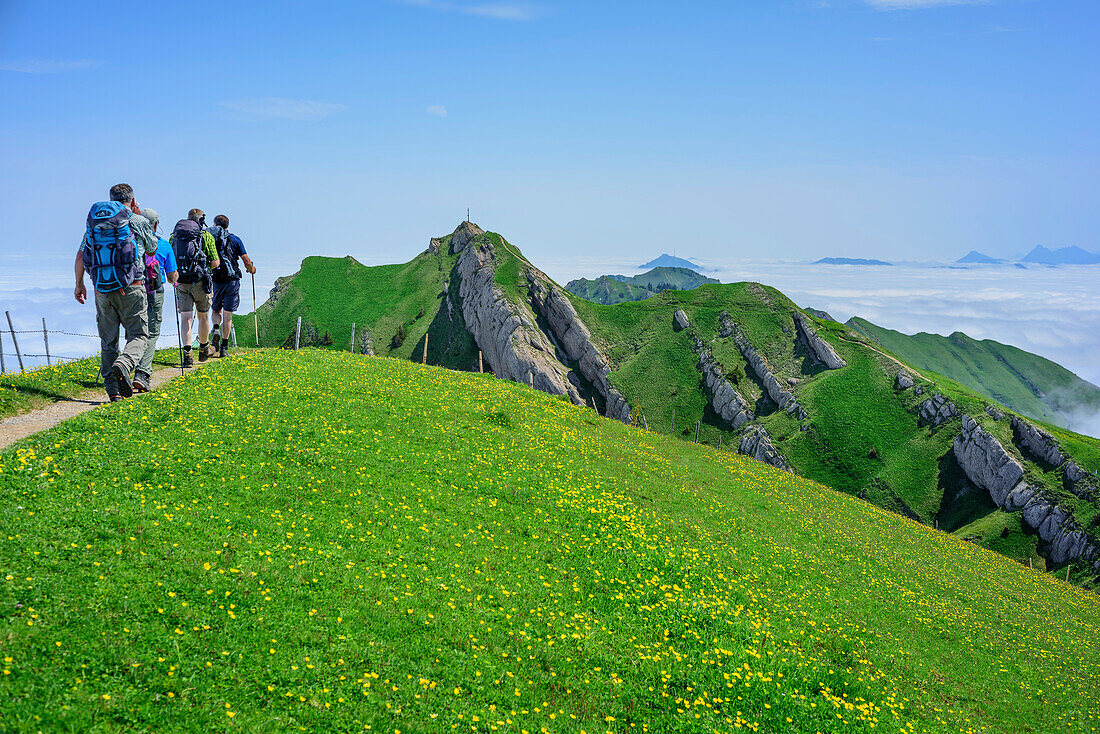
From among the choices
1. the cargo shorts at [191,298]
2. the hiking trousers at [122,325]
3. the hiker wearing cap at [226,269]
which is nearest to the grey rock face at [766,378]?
the hiker wearing cap at [226,269]

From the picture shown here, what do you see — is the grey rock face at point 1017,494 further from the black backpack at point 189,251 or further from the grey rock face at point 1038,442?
the black backpack at point 189,251

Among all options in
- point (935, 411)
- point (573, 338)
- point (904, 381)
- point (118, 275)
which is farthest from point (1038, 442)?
point (118, 275)

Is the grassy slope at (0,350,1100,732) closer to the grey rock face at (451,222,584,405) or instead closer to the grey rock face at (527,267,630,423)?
the grey rock face at (451,222,584,405)

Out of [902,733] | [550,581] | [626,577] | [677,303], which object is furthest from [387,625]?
[677,303]

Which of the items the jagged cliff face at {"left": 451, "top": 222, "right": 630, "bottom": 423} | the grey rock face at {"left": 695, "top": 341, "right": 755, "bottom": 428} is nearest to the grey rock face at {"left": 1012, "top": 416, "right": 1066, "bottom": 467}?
the grey rock face at {"left": 695, "top": 341, "right": 755, "bottom": 428}

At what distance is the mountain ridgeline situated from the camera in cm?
8706

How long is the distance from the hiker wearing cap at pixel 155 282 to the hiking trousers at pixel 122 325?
1.01 ft

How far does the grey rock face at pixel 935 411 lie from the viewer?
339 ft

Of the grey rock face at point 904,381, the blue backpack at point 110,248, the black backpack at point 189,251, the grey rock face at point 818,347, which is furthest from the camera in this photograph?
the grey rock face at point 818,347

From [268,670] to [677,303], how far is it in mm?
155658

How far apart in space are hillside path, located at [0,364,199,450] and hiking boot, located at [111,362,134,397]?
0.58 metres

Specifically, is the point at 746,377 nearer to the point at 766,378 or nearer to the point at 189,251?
the point at 766,378

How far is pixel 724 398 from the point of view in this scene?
5074 inches

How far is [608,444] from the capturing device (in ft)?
111
